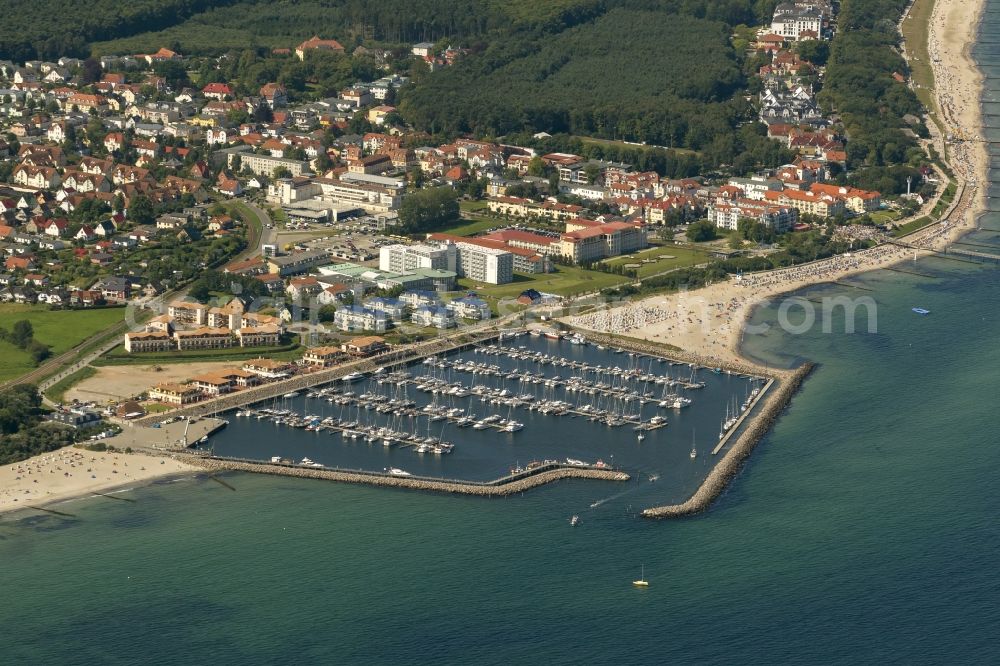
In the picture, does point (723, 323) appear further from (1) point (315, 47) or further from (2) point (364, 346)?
(1) point (315, 47)

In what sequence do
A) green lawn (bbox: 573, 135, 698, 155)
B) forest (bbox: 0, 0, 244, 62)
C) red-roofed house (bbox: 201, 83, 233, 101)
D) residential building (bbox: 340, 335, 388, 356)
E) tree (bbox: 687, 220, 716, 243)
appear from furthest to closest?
1. forest (bbox: 0, 0, 244, 62)
2. red-roofed house (bbox: 201, 83, 233, 101)
3. green lawn (bbox: 573, 135, 698, 155)
4. tree (bbox: 687, 220, 716, 243)
5. residential building (bbox: 340, 335, 388, 356)

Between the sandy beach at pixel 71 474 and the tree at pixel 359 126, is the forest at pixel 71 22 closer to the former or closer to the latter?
the tree at pixel 359 126

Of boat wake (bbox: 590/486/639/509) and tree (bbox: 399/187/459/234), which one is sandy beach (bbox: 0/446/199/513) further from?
tree (bbox: 399/187/459/234)

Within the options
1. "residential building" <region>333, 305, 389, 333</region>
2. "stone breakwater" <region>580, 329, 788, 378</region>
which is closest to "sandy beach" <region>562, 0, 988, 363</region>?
"stone breakwater" <region>580, 329, 788, 378</region>

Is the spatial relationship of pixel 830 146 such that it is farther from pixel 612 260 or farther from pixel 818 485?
pixel 818 485

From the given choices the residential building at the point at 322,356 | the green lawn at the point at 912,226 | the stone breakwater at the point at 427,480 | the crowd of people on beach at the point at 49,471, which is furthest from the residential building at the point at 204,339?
the green lawn at the point at 912,226

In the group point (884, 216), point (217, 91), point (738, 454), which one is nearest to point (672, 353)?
point (738, 454)

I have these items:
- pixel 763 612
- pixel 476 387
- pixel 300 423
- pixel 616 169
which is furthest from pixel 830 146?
pixel 763 612
